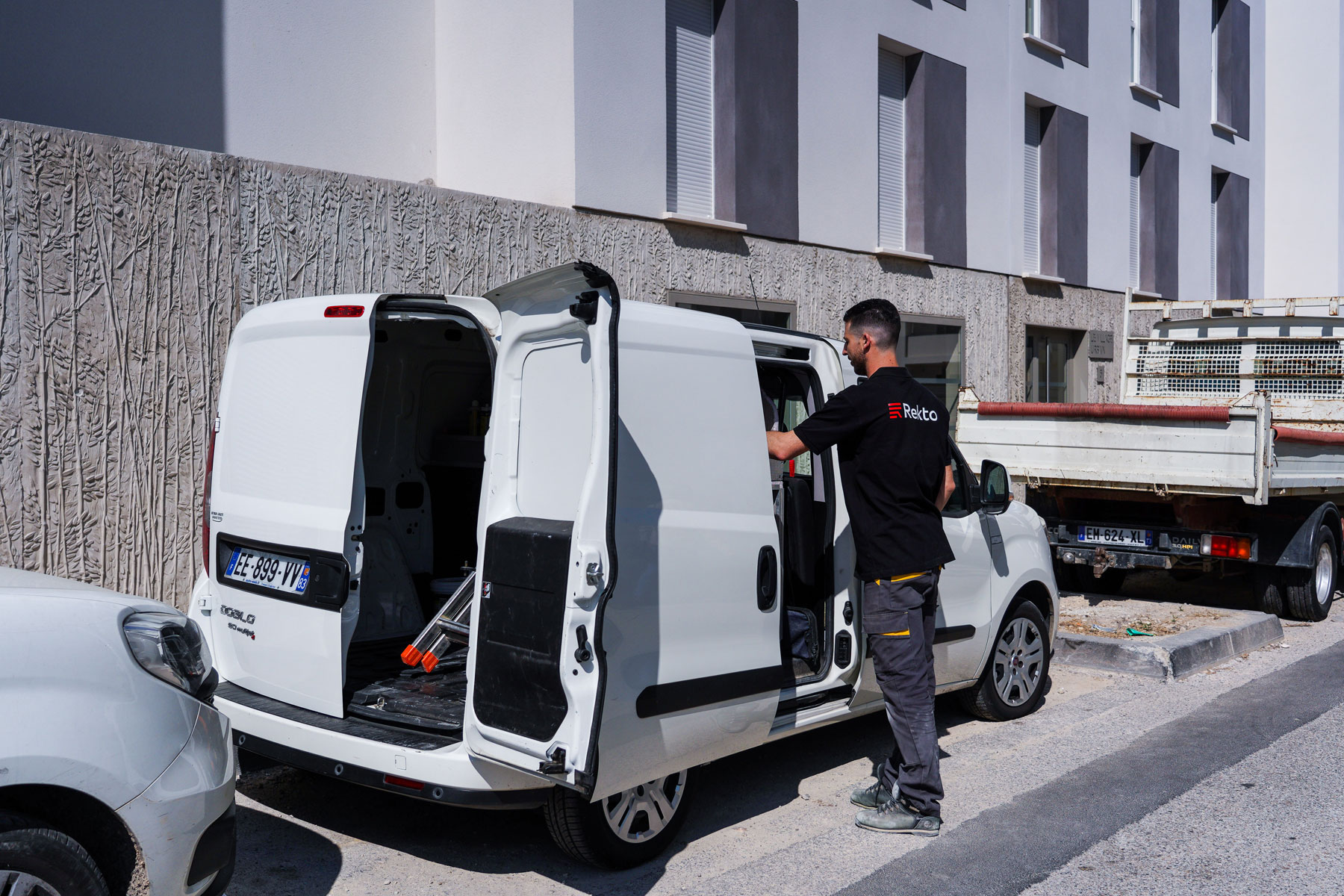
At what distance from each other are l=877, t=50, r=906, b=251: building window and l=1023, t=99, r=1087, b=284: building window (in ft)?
9.39

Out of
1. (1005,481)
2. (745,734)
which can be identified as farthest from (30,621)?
(1005,481)

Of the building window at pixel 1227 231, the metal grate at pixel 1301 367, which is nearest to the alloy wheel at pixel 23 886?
the metal grate at pixel 1301 367

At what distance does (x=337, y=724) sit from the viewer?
408 centimetres

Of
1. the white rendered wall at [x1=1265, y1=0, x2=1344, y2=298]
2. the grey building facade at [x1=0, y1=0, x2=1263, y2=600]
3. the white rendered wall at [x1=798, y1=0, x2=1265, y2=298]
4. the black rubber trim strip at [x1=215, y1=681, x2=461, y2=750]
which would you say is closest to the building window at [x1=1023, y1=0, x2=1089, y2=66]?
the grey building facade at [x1=0, y1=0, x2=1263, y2=600]

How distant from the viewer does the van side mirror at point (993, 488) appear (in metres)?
5.87

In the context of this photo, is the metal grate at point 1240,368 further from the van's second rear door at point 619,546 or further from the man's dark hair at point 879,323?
the van's second rear door at point 619,546

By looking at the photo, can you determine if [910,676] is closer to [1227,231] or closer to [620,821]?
[620,821]

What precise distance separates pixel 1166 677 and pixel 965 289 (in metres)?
7.36

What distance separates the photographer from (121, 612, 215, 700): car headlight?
311cm

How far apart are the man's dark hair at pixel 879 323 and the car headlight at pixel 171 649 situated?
287cm

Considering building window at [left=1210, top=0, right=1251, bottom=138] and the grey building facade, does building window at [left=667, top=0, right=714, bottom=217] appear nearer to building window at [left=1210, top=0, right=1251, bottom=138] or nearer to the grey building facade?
the grey building facade

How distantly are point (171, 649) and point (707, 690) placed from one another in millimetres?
1839

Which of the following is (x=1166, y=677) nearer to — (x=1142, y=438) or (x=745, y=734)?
(x=1142, y=438)

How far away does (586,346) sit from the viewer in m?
3.94
